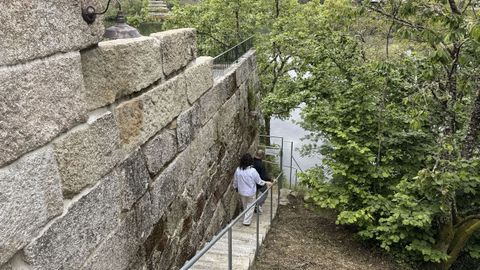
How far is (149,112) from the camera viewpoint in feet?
9.89

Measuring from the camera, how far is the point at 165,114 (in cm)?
332

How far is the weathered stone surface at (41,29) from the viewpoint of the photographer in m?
1.65

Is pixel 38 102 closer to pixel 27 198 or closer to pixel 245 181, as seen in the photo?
pixel 27 198

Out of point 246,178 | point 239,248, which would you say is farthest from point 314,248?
point 239,248

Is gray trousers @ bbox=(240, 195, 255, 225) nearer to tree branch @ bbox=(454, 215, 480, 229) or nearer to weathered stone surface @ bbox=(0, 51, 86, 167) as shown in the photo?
tree branch @ bbox=(454, 215, 480, 229)

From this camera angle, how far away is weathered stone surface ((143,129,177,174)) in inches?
121

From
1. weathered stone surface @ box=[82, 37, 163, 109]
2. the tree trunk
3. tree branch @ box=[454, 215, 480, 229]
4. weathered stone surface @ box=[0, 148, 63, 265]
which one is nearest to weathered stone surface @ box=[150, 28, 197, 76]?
weathered stone surface @ box=[82, 37, 163, 109]

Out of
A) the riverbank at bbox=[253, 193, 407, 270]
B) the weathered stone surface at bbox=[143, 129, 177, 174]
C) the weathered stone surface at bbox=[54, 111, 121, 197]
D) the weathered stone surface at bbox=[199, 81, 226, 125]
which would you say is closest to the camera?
the weathered stone surface at bbox=[54, 111, 121, 197]

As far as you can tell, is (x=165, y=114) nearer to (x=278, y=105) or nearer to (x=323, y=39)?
(x=278, y=105)

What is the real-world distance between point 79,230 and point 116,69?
0.93 metres

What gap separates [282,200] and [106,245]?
678cm

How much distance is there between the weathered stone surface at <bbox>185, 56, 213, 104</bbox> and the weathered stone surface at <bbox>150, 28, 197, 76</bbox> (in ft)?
0.36

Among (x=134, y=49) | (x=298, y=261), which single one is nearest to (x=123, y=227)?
(x=134, y=49)

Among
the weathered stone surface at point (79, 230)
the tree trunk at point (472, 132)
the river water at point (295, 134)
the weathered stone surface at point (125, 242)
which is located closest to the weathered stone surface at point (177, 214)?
the weathered stone surface at point (125, 242)
